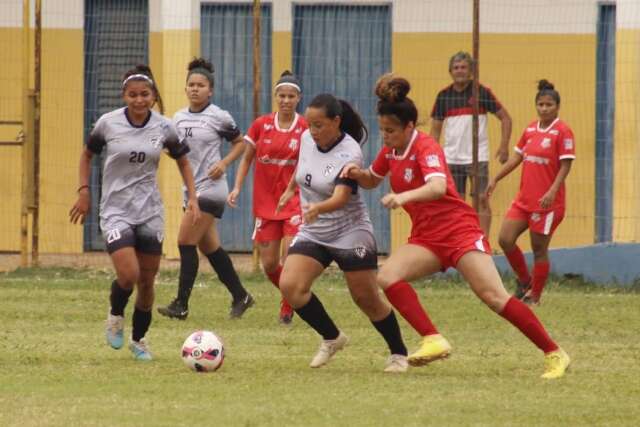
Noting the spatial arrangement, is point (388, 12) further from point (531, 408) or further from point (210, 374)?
point (531, 408)

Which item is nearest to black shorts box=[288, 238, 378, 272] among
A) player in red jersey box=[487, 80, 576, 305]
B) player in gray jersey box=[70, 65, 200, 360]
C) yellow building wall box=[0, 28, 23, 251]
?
player in gray jersey box=[70, 65, 200, 360]

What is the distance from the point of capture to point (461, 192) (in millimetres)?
17531

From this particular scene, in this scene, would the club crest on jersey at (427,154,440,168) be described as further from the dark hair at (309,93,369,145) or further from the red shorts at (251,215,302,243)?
the red shorts at (251,215,302,243)

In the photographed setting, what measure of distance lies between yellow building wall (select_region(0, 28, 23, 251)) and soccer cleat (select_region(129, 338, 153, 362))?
893cm

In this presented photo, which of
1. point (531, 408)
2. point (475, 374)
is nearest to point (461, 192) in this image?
point (475, 374)

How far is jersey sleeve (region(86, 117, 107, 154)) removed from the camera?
10891 millimetres

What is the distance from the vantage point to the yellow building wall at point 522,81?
18.8 m

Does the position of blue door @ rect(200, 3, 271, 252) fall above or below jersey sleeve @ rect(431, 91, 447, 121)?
above

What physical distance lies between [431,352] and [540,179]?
5618 mm

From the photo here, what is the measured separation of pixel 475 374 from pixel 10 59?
Result: 11.1 meters

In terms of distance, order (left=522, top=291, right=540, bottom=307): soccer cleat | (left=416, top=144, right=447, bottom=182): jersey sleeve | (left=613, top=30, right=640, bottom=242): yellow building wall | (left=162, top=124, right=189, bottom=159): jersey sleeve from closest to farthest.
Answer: (left=416, top=144, right=447, bottom=182): jersey sleeve, (left=162, top=124, right=189, bottom=159): jersey sleeve, (left=522, top=291, right=540, bottom=307): soccer cleat, (left=613, top=30, right=640, bottom=242): yellow building wall

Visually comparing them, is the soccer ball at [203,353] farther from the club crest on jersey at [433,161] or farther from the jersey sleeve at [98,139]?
the club crest on jersey at [433,161]

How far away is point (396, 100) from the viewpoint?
9953 millimetres

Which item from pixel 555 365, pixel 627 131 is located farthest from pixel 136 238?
pixel 627 131
